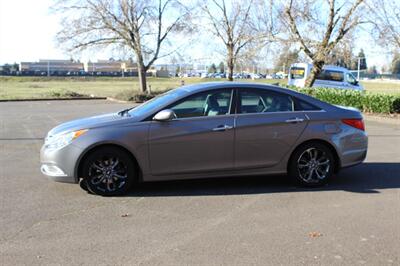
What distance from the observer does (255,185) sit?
698 cm

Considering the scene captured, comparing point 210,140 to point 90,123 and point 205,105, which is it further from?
point 90,123

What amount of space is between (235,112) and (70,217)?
258 cm

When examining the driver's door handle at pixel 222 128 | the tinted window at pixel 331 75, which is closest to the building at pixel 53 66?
the tinted window at pixel 331 75

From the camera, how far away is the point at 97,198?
20.4 feet

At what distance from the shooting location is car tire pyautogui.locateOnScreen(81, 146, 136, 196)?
244 inches

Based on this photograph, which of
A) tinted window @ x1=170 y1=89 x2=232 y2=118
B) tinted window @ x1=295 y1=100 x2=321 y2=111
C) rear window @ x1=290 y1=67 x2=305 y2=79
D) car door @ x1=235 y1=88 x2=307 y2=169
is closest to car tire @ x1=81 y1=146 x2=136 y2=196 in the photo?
tinted window @ x1=170 y1=89 x2=232 y2=118

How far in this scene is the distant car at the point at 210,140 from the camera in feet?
20.4

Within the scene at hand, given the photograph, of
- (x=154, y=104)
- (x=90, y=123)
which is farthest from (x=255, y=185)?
(x=90, y=123)

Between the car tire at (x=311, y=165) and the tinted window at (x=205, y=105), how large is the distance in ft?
4.03

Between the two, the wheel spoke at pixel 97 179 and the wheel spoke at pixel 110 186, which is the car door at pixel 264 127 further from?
the wheel spoke at pixel 97 179

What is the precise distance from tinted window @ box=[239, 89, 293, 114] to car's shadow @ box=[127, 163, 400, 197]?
109 cm

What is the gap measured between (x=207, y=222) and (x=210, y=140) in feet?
4.75

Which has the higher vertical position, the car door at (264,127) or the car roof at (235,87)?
the car roof at (235,87)

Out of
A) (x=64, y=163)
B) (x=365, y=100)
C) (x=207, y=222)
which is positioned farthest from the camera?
(x=365, y=100)
